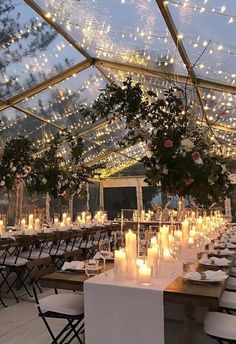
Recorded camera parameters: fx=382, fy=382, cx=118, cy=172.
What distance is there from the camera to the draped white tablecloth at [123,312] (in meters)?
2.39

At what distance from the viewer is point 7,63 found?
715cm

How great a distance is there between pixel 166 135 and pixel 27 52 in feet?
15.1

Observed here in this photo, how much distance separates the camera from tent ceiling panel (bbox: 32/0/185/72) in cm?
564

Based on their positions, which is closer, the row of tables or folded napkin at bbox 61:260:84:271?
the row of tables

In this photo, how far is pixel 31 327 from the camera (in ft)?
13.0

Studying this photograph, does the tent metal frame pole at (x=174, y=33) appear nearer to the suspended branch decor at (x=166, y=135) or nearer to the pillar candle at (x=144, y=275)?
the suspended branch decor at (x=166, y=135)

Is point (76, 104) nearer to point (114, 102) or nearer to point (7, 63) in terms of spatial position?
point (7, 63)

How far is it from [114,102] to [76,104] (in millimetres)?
6052

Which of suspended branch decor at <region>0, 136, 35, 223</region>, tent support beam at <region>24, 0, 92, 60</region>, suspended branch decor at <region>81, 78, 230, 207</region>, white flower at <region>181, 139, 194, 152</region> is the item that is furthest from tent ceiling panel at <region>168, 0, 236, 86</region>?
suspended branch decor at <region>0, 136, 35, 223</region>

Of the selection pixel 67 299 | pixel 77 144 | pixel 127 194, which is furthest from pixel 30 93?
pixel 127 194

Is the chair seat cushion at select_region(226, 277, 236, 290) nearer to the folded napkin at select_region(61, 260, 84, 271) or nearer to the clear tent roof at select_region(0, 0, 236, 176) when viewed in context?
the folded napkin at select_region(61, 260, 84, 271)

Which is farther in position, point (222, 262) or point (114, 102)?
point (114, 102)

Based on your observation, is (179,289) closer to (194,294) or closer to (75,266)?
(194,294)

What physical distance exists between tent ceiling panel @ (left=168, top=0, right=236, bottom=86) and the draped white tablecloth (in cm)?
373
